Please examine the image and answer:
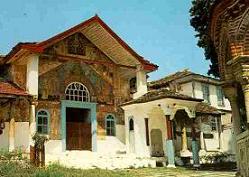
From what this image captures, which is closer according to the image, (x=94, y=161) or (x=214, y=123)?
(x=94, y=161)

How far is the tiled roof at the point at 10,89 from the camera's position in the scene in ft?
62.4

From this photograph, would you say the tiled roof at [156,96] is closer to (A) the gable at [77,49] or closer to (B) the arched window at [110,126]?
(B) the arched window at [110,126]

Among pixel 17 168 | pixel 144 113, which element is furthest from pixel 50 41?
pixel 17 168

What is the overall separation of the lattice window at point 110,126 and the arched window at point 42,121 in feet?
12.8

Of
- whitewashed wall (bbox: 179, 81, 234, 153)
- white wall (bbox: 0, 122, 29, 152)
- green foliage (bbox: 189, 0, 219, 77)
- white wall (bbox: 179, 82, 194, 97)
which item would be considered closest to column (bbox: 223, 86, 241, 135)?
green foliage (bbox: 189, 0, 219, 77)

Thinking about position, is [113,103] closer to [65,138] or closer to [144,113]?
[144,113]

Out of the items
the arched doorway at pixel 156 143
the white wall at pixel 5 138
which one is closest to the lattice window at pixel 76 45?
the white wall at pixel 5 138

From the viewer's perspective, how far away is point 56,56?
2191 cm

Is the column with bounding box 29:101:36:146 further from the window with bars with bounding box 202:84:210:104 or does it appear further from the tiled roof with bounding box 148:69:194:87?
the window with bars with bounding box 202:84:210:104

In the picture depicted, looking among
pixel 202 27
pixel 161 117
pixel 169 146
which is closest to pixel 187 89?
pixel 161 117

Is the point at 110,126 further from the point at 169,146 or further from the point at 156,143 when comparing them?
the point at 169,146

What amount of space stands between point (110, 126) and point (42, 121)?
4396 mm

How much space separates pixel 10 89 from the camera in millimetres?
19656

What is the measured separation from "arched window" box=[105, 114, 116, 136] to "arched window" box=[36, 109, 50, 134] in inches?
152
